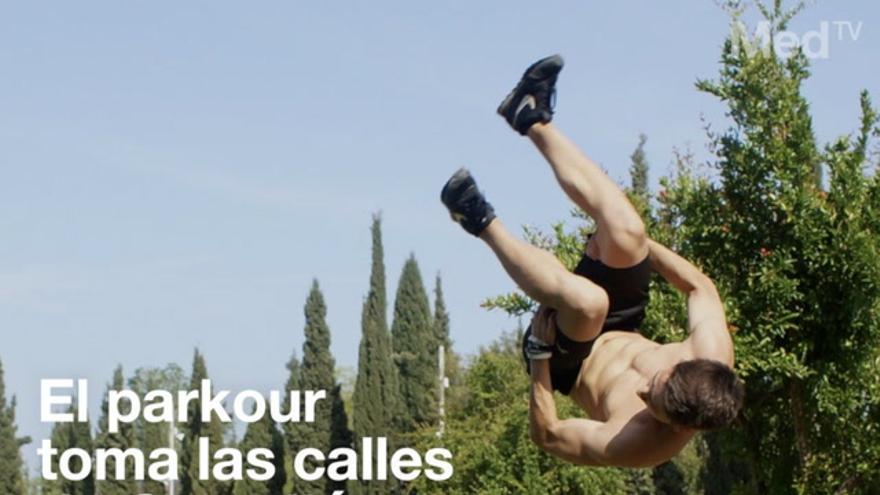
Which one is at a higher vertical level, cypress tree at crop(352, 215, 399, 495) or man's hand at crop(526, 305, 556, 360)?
cypress tree at crop(352, 215, 399, 495)

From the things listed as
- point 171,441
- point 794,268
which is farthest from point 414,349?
point 794,268

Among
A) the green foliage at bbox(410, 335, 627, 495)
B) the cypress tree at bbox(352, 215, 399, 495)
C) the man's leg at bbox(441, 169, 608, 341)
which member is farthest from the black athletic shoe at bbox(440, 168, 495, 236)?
the cypress tree at bbox(352, 215, 399, 495)

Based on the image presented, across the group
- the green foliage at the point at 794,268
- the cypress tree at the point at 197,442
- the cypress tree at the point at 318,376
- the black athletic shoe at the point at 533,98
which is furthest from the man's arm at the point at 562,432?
the cypress tree at the point at 197,442

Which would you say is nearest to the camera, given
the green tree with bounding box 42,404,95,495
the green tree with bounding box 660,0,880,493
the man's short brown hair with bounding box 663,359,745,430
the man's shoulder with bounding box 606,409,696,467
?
the man's short brown hair with bounding box 663,359,745,430

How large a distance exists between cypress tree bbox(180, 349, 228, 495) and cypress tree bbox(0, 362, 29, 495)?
5049 millimetres

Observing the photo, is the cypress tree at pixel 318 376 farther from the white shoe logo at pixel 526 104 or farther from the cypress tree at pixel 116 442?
the white shoe logo at pixel 526 104

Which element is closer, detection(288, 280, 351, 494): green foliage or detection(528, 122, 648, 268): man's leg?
detection(528, 122, 648, 268): man's leg

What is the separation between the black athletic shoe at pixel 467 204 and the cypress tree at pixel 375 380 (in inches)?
1524

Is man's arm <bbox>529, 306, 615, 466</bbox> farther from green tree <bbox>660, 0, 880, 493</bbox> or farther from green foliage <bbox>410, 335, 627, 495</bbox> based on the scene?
green foliage <bbox>410, 335, 627, 495</bbox>

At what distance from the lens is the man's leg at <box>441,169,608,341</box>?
6.52 meters

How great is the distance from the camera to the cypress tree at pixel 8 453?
5128 centimetres

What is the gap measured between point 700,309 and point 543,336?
69 centimetres

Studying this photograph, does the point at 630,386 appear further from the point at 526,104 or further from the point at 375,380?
the point at 375,380

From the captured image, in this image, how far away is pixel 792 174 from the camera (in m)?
13.6
